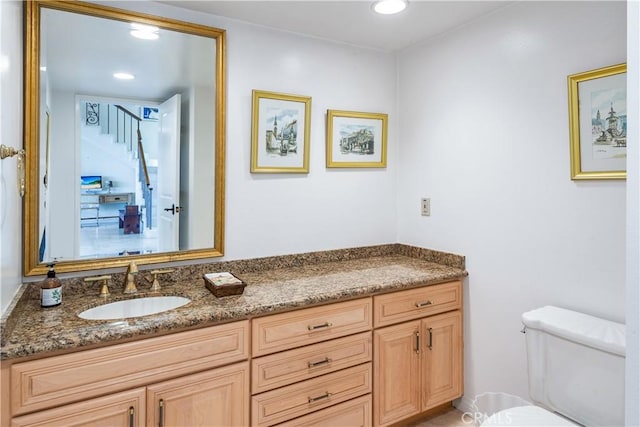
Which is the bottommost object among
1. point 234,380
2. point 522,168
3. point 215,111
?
point 234,380

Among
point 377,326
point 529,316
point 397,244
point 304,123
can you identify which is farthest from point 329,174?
point 529,316

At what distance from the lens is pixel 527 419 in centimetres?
143

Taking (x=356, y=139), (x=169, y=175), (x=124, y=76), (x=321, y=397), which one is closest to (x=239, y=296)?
(x=321, y=397)

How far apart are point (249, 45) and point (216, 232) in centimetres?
103

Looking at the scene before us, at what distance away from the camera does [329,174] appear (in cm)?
245

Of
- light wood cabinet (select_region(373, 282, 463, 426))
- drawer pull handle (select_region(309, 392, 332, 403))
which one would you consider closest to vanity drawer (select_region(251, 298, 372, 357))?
light wood cabinet (select_region(373, 282, 463, 426))

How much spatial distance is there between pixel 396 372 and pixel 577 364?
32.3 inches

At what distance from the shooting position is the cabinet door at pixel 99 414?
1.22m

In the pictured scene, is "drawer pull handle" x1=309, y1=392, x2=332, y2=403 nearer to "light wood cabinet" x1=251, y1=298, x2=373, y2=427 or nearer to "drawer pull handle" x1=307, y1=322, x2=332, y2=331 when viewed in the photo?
"light wood cabinet" x1=251, y1=298, x2=373, y2=427

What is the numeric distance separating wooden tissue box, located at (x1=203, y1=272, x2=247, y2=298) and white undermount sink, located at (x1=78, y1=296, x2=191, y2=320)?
12 centimetres

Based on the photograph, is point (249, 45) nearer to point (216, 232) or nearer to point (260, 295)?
point (216, 232)

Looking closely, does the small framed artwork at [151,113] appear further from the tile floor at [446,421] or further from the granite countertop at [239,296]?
the tile floor at [446,421]

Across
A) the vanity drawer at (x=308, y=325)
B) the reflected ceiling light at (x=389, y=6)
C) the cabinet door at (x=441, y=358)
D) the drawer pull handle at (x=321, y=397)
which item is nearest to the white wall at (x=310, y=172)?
the reflected ceiling light at (x=389, y=6)

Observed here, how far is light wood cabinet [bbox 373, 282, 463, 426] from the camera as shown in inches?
77.4
